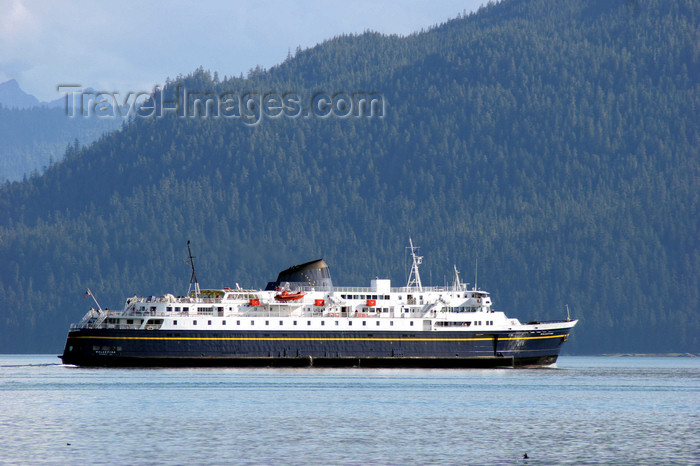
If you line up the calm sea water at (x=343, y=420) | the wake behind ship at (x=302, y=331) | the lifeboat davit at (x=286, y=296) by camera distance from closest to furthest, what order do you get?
the calm sea water at (x=343, y=420), the wake behind ship at (x=302, y=331), the lifeboat davit at (x=286, y=296)

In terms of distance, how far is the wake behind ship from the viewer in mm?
93500

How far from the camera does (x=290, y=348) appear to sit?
94750 millimetres

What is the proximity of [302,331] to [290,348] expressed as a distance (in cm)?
199

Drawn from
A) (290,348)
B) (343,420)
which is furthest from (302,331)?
(343,420)

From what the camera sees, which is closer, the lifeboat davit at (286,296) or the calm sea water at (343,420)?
the calm sea water at (343,420)

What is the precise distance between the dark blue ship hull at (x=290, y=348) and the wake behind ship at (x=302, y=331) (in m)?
0.09

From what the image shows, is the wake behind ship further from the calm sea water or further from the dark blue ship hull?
the calm sea water

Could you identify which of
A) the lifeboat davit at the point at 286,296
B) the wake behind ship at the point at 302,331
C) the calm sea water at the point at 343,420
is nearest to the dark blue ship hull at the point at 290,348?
the wake behind ship at the point at 302,331

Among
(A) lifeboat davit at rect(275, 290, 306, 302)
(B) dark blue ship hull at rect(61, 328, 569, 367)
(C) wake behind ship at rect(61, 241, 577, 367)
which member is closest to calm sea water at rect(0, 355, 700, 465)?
(B) dark blue ship hull at rect(61, 328, 569, 367)

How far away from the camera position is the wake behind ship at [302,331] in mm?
93500

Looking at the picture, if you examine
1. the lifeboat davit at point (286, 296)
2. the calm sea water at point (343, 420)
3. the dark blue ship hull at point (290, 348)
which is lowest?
the calm sea water at point (343, 420)

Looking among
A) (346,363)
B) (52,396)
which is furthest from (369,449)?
(346,363)

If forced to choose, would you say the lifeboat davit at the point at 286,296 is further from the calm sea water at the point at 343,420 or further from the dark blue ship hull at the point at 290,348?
the calm sea water at the point at 343,420

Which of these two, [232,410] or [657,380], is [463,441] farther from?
[657,380]
